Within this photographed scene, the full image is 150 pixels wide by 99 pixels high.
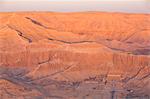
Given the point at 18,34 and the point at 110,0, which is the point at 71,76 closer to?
the point at 18,34

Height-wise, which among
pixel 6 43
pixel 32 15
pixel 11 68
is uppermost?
pixel 32 15

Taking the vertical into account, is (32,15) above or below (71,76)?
above

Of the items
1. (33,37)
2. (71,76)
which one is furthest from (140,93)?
(33,37)

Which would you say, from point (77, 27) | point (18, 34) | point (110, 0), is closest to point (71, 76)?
point (77, 27)

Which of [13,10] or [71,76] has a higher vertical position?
[13,10]

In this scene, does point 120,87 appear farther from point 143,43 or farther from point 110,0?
point 110,0
